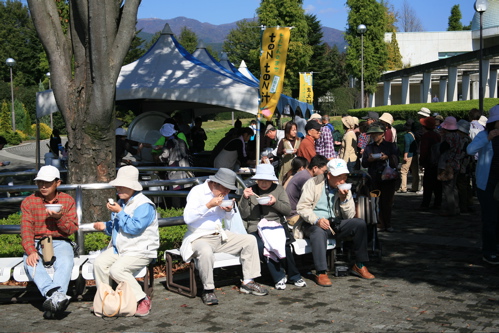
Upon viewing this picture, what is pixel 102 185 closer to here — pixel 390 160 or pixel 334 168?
pixel 334 168

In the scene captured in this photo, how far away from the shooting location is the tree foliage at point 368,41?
5353 cm

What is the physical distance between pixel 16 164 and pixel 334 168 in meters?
24.0

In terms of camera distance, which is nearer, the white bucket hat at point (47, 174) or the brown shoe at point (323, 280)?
the white bucket hat at point (47, 174)

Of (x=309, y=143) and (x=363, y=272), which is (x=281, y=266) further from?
(x=309, y=143)

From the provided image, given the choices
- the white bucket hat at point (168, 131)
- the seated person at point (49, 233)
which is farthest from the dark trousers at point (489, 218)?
the white bucket hat at point (168, 131)

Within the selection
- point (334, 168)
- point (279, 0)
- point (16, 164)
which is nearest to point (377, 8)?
point (279, 0)

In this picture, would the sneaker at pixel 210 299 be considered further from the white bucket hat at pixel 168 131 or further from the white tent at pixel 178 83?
the white tent at pixel 178 83

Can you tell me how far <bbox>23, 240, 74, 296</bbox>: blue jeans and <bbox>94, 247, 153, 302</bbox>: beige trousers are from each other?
266mm

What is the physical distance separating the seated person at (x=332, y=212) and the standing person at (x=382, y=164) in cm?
279

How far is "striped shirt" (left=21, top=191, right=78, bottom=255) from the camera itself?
6.09 m

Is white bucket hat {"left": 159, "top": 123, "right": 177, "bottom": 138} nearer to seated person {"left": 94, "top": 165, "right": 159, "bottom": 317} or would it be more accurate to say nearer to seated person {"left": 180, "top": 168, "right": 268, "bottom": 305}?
seated person {"left": 180, "top": 168, "right": 268, "bottom": 305}

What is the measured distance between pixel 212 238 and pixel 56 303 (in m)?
1.72

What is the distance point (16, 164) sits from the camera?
28.6 metres

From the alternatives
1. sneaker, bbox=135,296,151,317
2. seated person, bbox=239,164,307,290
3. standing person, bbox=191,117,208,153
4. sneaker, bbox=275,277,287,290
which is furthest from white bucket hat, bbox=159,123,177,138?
standing person, bbox=191,117,208,153
